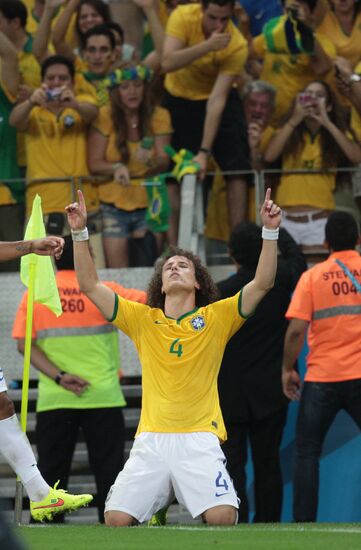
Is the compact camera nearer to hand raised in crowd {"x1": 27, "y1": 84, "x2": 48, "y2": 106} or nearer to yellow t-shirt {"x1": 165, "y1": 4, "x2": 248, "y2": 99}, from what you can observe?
hand raised in crowd {"x1": 27, "y1": 84, "x2": 48, "y2": 106}

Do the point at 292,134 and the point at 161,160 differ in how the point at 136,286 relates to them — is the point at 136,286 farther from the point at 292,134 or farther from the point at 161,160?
the point at 292,134

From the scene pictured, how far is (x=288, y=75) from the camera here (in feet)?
41.5

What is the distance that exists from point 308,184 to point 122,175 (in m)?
1.67

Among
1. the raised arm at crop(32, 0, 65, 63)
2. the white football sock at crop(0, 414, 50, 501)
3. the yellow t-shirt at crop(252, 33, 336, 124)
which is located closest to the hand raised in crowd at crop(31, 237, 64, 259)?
the white football sock at crop(0, 414, 50, 501)

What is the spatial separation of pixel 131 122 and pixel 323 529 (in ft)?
18.5

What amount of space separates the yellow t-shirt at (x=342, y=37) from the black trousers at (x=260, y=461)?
161 inches

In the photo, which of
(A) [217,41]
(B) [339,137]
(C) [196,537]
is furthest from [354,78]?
(C) [196,537]

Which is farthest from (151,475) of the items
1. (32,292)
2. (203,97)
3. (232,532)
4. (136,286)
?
(203,97)

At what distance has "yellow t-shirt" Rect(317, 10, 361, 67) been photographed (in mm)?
12664

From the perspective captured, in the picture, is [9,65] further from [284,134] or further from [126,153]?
[284,134]

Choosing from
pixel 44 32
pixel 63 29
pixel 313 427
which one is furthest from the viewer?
pixel 63 29

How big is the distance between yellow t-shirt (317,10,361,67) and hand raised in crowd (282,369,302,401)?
3.98 m

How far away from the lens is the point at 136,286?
1212 centimetres

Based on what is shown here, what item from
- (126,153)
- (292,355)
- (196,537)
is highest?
(126,153)
